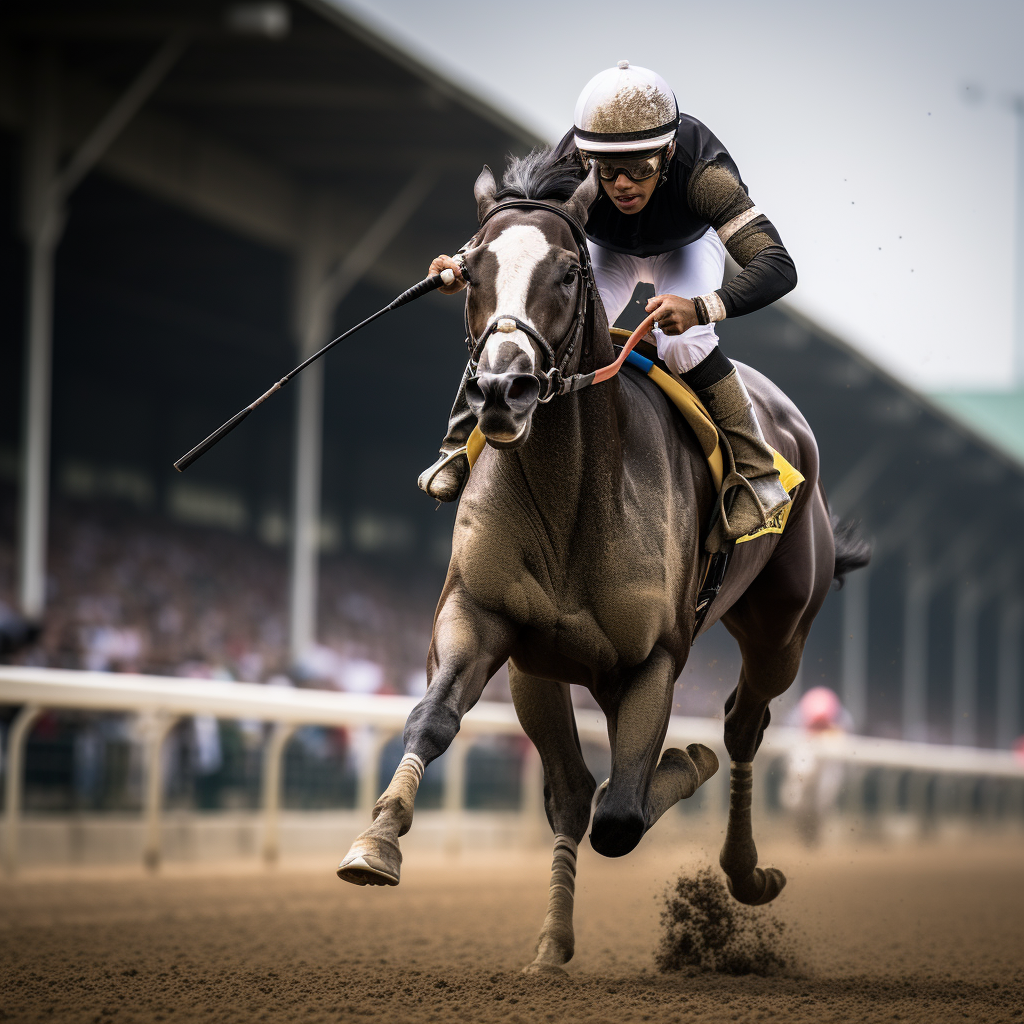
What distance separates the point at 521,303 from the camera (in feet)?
11.3

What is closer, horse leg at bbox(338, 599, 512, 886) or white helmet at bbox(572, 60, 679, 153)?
horse leg at bbox(338, 599, 512, 886)

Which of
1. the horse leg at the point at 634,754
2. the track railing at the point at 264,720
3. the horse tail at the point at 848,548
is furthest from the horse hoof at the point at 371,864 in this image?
the track railing at the point at 264,720

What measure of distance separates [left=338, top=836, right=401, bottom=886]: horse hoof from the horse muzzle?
2.88ft

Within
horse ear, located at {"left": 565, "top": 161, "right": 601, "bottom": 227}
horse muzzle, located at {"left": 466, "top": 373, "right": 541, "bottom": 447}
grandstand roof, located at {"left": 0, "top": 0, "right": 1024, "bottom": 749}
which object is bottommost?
horse muzzle, located at {"left": 466, "top": 373, "right": 541, "bottom": 447}

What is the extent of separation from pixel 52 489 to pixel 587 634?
53.8 feet

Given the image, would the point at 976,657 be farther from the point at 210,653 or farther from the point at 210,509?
the point at 210,653

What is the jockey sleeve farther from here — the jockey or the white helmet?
the white helmet

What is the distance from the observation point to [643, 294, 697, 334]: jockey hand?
388 cm

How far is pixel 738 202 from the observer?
13.8 ft

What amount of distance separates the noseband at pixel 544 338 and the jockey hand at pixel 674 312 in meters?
0.19

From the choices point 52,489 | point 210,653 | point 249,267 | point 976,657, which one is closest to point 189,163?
point 249,267

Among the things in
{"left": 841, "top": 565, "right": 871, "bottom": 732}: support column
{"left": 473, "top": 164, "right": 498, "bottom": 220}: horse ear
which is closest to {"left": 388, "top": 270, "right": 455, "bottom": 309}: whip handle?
{"left": 473, "top": 164, "right": 498, "bottom": 220}: horse ear

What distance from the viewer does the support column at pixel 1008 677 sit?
3416 centimetres

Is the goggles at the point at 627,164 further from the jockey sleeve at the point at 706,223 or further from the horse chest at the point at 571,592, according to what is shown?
the horse chest at the point at 571,592
